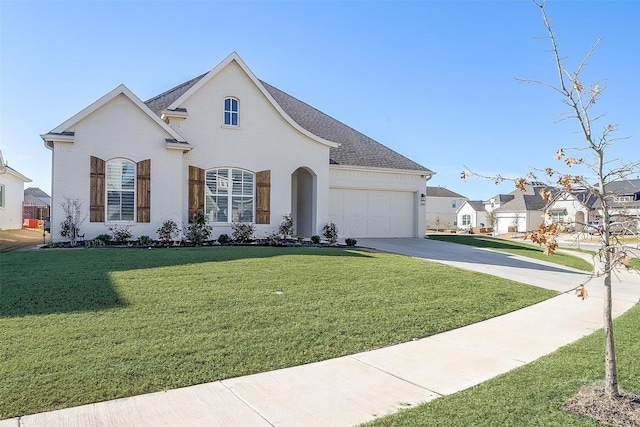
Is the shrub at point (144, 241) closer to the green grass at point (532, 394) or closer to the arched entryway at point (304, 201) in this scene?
the arched entryway at point (304, 201)

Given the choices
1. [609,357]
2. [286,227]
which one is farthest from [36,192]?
[609,357]

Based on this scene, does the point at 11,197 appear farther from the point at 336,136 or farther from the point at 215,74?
the point at 336,136

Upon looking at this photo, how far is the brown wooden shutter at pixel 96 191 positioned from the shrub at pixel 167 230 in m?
1.88

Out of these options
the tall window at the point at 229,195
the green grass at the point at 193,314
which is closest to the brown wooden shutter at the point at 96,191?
the green grass at the point at 193,314

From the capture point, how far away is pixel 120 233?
540 inches

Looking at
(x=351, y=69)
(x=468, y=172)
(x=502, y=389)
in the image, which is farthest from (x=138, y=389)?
(x=351, y=69)

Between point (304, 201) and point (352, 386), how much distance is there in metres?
15.2

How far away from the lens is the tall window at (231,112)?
16.1 meters

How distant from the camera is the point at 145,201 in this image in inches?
569

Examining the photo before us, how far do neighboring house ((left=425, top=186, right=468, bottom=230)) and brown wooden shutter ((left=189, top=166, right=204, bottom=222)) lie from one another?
156 ft

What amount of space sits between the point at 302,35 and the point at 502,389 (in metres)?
12.0

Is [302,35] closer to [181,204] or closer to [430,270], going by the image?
[181,204]

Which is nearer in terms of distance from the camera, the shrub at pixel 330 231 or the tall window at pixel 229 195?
the tall window at pixel 229 195

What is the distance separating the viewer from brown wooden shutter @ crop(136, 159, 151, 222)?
1438 cm
